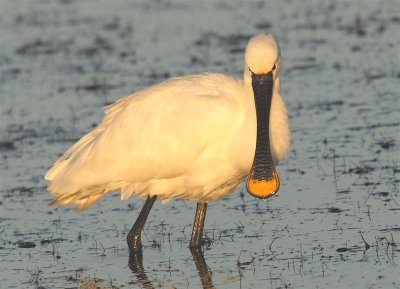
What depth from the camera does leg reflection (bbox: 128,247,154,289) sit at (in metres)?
9.74

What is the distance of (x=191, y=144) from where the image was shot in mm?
10258

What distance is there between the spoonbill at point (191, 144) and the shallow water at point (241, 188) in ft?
1.75

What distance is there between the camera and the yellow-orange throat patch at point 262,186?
10.1 meters

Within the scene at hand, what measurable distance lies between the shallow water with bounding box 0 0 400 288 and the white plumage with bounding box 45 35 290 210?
21.8 inches

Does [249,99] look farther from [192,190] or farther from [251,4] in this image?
[251,4]

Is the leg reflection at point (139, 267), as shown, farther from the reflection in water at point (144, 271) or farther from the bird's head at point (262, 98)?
the bird's head at point (262, 98)

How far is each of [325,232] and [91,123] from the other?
5914 mm

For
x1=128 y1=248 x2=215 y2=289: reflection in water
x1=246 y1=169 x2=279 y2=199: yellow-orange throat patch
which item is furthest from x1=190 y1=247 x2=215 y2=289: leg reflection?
x1=246 y1=169 x2=279 y2=199: yellow-orange throat patch

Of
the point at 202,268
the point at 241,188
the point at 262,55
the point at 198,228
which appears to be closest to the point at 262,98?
the point at 262,55

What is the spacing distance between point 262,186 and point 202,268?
821 millimetres

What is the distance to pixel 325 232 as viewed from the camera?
10680mm

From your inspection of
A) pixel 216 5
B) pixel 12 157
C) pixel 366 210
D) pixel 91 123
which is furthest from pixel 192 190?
pixel 216 5

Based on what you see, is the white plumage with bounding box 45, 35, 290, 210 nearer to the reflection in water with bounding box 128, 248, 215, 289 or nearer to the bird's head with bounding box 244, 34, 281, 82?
the bird's head with bounding box 244, 34, 281, 82

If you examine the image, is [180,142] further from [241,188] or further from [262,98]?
[241,188]
